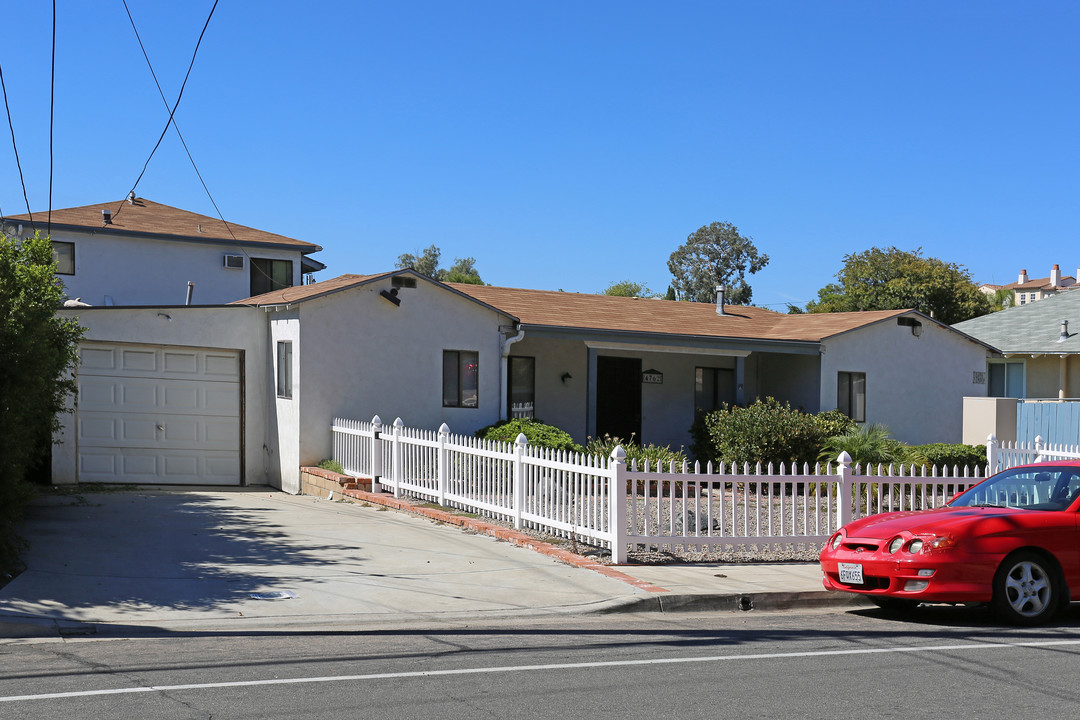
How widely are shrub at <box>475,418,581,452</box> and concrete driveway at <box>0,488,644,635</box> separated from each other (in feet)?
12.4

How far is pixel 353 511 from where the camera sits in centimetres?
1429

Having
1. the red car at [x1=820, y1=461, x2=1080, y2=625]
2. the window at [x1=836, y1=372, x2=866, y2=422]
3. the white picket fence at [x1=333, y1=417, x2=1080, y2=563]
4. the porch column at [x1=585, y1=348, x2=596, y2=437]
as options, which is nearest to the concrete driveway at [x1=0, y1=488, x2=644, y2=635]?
the white picket fence at [x1=333, y1=417, x2=1080, y2=563]

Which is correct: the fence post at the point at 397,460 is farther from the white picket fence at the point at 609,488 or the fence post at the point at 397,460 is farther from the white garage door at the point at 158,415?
the white garage door at the point at 158,415

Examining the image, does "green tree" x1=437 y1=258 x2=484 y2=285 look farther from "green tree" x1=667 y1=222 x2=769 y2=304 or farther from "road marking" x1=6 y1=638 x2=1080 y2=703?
"road marking" x1=6 y1=638 x2=1080 y2=703

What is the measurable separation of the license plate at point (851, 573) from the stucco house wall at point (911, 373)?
1435 centimetres

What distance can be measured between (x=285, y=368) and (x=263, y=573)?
830 cm

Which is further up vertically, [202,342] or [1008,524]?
[202,342]

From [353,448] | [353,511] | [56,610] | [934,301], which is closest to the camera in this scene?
[56,610]

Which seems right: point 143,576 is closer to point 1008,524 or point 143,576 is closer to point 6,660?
point 6,660

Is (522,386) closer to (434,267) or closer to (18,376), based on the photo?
(18,376)

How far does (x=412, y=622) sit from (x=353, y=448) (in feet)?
27.6

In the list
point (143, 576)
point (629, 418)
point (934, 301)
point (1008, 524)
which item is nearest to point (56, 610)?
point (143, 576)

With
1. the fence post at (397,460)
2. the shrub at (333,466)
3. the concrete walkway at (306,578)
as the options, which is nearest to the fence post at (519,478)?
the concrete walkway at (306,578)

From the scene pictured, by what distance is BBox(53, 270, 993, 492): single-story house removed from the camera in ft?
56.0
